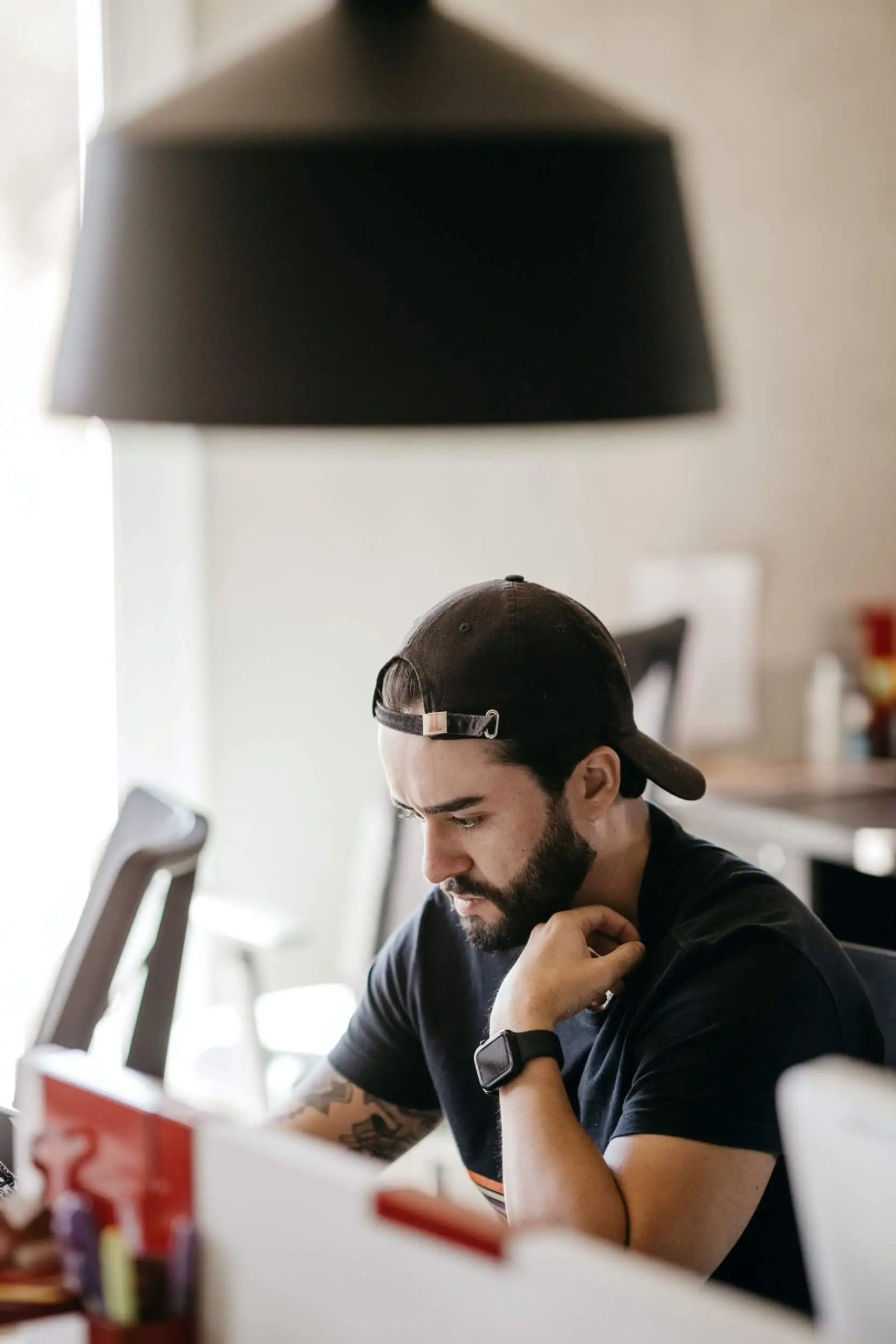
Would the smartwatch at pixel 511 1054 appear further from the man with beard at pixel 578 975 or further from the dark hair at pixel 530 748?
the dark hair at pixel 530 748

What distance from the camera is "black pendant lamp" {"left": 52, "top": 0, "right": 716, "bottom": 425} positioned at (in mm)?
695

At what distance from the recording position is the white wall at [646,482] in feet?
9.87

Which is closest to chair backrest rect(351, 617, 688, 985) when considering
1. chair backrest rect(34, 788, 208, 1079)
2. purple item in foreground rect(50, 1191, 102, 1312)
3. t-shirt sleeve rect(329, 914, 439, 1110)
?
chair backrest rect(34, 788, 208, 1079)

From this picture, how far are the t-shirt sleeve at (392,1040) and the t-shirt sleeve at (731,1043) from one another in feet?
1.14

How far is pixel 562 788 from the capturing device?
1.40 m

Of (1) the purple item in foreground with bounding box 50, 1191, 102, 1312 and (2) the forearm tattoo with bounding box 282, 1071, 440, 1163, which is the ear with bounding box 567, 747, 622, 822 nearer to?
(2) the forearm tattoo with bounding box 282, 1071, 440, 1163

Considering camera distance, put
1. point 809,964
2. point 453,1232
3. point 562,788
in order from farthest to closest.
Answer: point 562,788, point 809,964, point 453,1232

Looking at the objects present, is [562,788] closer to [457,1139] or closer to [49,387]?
[457,1139]

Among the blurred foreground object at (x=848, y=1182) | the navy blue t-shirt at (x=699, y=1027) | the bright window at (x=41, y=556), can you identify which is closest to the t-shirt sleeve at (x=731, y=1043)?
the navy blue t-shirt at (x=699, y=1027)

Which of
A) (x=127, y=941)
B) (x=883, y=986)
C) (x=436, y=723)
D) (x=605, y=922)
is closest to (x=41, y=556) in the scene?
(x=127, y=941)

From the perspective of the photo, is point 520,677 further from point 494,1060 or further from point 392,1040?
point 392,1040

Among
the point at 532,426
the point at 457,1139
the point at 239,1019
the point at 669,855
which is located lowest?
the point at 239,1019

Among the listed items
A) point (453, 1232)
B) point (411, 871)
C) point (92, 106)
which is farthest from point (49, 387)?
point (92, 106)

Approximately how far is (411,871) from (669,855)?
0.92 meters
